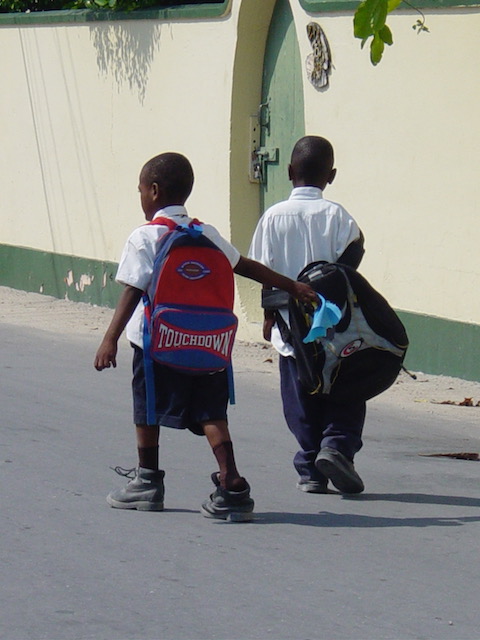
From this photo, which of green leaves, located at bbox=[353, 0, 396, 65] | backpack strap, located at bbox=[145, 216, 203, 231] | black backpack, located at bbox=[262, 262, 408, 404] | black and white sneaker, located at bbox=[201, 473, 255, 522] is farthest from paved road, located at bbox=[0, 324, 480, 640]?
green leaves, located at bbox=[353, 0, 396, 65]

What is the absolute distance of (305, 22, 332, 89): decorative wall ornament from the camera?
395 inches

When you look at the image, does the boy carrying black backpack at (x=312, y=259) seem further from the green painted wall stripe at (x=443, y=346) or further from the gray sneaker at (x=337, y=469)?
the green painted wall stripe at (x=443, y=346)

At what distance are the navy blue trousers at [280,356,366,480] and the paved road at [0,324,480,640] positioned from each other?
0.20 meters

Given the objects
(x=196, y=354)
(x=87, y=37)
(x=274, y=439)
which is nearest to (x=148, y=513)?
(x=196, y=354)

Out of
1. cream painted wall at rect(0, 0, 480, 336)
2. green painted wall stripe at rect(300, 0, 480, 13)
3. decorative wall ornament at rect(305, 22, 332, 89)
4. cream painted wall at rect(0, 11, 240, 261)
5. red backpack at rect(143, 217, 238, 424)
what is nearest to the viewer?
red backpack at rect(143, 217, 238, 424)

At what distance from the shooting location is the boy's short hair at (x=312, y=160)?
6.27 m

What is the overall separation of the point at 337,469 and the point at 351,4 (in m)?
4.61

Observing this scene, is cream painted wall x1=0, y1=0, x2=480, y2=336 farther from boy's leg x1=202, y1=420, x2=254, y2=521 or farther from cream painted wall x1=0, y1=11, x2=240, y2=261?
boy's leg x1=202, y1=420, x2=254, y2=521

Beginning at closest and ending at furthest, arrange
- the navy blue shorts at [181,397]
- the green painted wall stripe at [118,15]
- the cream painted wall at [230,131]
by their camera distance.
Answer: the navy blue shorts at [181,397] → the cream painted wall at [230,131] → the green painted wall stripe at [118,15]

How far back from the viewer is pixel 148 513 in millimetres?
5879

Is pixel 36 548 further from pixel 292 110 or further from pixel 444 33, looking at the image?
pixel 292 110

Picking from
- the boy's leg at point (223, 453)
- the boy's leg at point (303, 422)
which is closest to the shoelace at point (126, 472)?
the boy's leg at point (223, 453)

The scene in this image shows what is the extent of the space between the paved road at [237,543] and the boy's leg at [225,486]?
0.06m

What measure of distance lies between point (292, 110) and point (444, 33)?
6.70 feet
